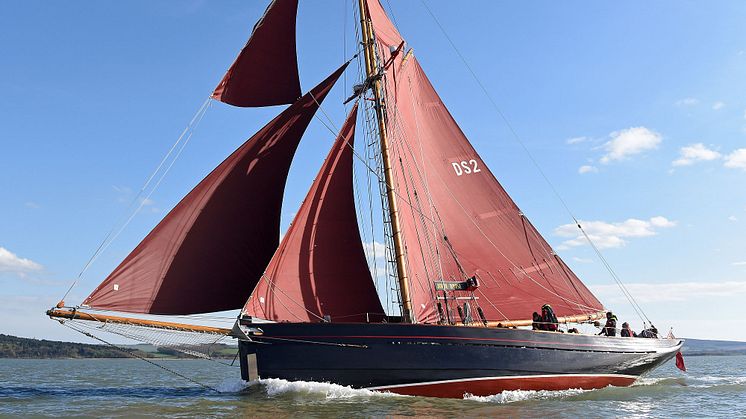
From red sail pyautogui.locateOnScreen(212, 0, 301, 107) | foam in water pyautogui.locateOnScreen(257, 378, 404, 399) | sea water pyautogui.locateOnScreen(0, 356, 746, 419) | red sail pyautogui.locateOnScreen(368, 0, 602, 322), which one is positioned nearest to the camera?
sea water pyautogui.locateOnScreen(0, 356, 746, 419)

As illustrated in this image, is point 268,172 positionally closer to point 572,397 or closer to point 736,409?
point 572,397

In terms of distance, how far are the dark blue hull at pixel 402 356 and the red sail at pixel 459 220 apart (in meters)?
3.76

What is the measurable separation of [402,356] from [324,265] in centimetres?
439

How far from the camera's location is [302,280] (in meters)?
21.2

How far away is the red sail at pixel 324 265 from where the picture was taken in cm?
2056

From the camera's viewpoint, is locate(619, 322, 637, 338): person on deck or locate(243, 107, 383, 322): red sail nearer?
locate(243, 107, 383, 322): red sail

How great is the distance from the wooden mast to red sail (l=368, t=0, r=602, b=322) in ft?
1.40

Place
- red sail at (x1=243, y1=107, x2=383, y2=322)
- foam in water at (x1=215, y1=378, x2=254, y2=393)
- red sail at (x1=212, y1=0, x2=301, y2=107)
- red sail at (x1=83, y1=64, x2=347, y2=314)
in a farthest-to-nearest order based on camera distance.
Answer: red sail at (x1=212, y1=0, x2=301, y2=107)
foam in water at (x1=215, y1=378, x2=254, y2=393)
red sail at (x1=243, y1=107, x2=383, y2=322)
red sail at (x1=83, y1=64, x2=347, y2=314)

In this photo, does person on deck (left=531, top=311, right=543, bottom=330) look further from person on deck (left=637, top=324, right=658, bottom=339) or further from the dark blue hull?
person on deck (left=637, top=324, right=658, bottom=339)

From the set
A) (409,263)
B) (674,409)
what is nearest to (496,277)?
(409,263)

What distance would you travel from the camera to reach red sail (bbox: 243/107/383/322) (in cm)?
2056

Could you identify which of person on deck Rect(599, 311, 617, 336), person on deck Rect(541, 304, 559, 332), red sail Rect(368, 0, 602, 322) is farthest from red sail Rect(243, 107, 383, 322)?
person on deck Rect(599, 311, 617, 336)

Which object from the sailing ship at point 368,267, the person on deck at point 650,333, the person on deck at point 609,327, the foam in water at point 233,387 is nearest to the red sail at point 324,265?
the sailing ship at point 368,267

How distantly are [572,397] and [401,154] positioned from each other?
1185 cm
